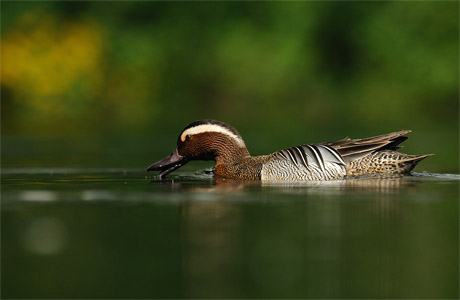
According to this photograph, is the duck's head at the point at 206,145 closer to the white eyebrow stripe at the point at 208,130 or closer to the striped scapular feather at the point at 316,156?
the white eyebrow stripe at the point at 208,130

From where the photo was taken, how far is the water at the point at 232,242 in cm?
545

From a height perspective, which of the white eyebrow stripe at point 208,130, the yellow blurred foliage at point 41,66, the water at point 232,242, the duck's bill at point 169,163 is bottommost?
the water at point 232,242

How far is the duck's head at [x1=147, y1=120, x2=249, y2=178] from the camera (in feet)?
36.7

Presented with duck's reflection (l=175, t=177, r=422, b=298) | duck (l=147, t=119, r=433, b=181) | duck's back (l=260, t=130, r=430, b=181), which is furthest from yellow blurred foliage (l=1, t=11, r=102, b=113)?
duck's reflection (l=175, t=177, r=422, b=298)

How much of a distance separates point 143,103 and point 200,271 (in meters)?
25.7

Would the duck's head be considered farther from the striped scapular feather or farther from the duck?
the striped scapular feather

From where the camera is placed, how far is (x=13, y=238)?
6.71 metres

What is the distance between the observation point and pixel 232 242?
6.47 meters

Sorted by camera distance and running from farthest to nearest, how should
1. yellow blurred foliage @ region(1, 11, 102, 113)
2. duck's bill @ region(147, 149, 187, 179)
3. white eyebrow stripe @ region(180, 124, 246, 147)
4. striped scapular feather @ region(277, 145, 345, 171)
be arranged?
1. yellow blurred foliage @ region(1, 11, 102, 113)
2. white eyebrow stripe @ region(180, 124, 246, 147)
3. duck's bill @ region(147, 149, 187, 179)
4. striped scapular feather @ region(277, 145, 345, 171)

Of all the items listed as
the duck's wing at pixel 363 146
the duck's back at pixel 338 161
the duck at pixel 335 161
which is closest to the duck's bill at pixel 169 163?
the duck at pixel 335 161

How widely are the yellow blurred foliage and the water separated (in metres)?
19.8

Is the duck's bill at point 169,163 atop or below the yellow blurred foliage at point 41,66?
below

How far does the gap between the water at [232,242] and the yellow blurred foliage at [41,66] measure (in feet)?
64.9

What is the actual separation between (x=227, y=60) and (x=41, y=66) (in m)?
6.27
